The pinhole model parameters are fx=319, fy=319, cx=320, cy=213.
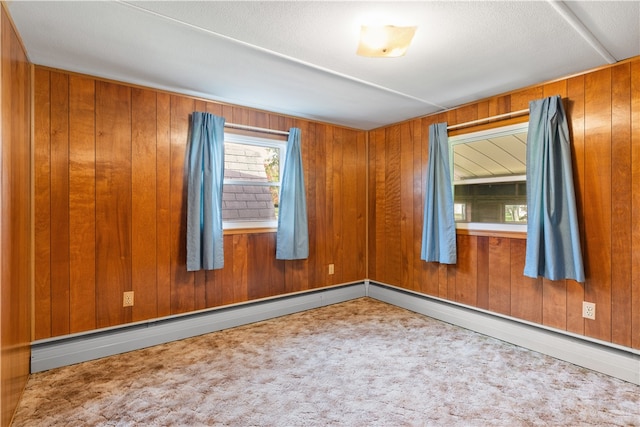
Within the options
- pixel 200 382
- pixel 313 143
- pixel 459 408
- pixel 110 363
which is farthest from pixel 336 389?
pixel 313 143

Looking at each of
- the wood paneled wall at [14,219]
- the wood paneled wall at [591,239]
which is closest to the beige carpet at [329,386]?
the wood paneled wall at [14,219]

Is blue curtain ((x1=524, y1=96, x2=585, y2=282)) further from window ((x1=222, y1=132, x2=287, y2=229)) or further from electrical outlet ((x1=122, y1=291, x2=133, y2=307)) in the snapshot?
electrical outlet ((x1=122, y1=291, x2=133, y2=307))

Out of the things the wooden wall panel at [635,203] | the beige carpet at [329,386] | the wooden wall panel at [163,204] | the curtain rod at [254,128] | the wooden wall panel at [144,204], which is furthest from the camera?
the curtain rod at [254,128]

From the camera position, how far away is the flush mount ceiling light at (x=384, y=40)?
1.88 metres

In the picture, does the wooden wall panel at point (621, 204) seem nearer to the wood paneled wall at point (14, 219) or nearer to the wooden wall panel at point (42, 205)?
the wood paneled wall at point (14, 219)

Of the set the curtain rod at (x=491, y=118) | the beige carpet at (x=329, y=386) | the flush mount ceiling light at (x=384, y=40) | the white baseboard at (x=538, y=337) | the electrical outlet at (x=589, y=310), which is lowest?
the beige carpet at (x=329, y=386)

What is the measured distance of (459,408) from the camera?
1.93 meters

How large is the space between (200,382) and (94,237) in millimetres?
1457

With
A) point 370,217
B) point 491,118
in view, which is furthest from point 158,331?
point 491,118

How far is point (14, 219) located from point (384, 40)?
2446 mm

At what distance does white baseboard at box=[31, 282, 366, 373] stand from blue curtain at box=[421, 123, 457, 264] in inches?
55.9

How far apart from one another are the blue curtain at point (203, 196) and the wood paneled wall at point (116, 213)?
0.13 meters

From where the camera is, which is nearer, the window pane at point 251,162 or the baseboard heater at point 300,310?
the baseboard heater at point 300,310

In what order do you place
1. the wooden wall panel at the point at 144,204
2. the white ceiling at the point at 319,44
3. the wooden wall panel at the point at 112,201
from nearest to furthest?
1. the white ceiling at the point at 319,44
2. the wooden wall panel at the point at 112,201
3. the wooden wall panel at the point at 144,204
